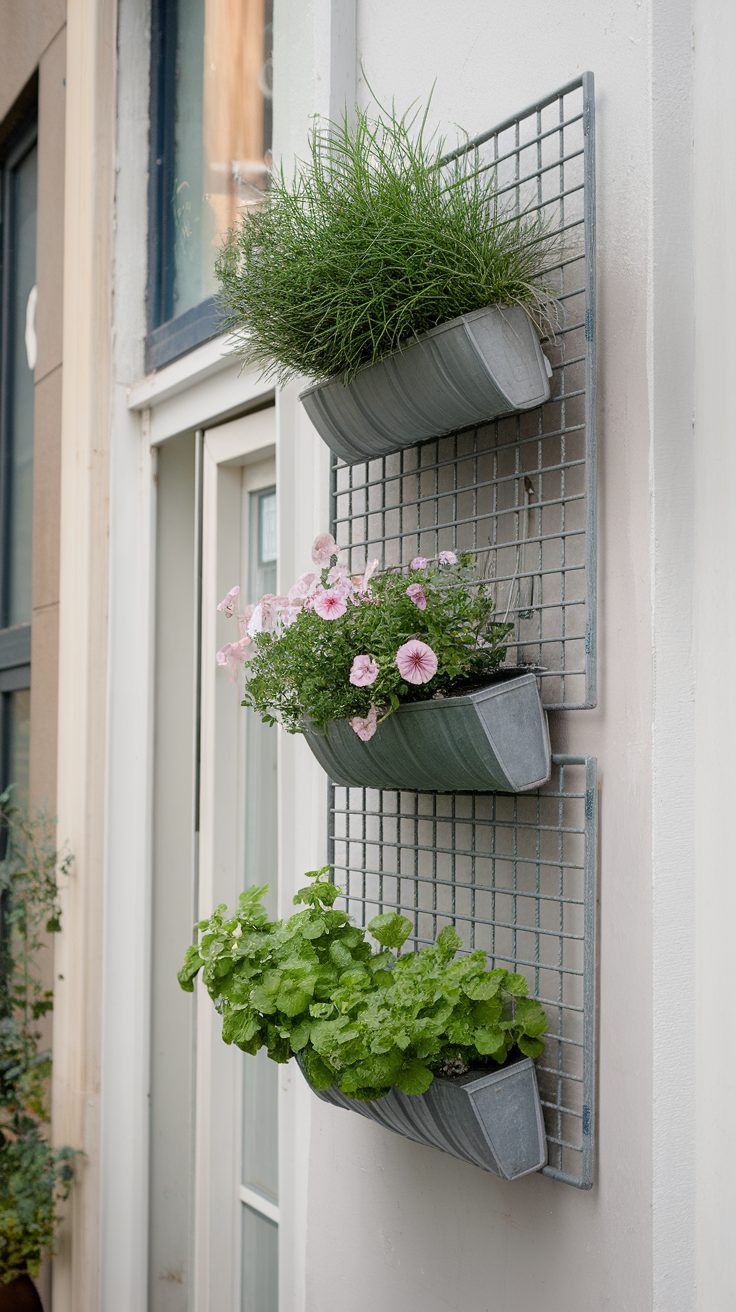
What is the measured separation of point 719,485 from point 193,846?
170 centimetres

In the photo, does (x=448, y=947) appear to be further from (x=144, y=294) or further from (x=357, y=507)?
(x=144, y=294)

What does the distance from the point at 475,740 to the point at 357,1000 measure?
1.05 ft

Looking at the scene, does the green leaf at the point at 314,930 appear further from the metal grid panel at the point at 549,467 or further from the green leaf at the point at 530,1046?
the metal grid panel at the point at 549,467

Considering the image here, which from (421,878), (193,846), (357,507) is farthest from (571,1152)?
(193,846)

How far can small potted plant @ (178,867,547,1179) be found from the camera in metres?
1.28

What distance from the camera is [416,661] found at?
130 cm

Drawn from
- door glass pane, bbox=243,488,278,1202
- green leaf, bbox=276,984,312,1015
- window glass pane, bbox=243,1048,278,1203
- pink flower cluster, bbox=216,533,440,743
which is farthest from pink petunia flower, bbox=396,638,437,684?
window glass pane, bbox=243,1048,278,1203

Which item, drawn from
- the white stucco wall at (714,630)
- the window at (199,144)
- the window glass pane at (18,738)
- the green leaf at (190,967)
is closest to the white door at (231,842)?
the window at (199,144)

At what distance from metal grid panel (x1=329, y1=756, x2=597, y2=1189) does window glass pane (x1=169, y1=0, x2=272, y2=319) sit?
4.29 feet

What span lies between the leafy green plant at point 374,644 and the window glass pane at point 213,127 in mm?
1191

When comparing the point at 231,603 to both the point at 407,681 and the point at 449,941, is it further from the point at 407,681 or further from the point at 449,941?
the point at 449,941

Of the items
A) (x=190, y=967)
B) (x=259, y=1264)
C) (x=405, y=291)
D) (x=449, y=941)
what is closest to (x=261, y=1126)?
(x=259, y=1264)

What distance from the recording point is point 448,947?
4.64ft

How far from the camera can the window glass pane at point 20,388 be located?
3.53 metres
